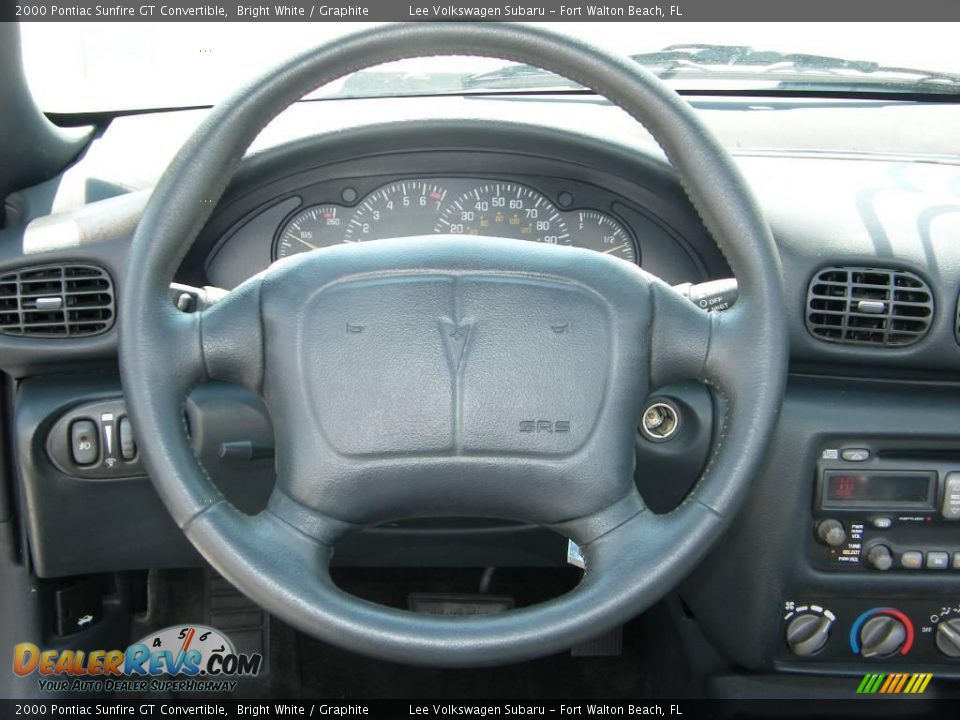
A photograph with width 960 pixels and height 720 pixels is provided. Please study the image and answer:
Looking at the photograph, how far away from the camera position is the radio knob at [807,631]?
1.68m

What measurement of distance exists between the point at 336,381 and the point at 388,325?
0.09 meters

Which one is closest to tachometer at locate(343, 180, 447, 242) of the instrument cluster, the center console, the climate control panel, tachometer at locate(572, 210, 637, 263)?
the instrument cluster

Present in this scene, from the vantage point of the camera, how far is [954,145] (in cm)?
190

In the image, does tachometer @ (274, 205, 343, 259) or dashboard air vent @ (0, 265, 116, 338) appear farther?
tachometer @ (274, 205, 343, 259)

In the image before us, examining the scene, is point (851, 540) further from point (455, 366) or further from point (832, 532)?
point (455, 366)

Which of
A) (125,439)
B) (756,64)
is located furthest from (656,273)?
(125,439)

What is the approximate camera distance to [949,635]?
1.68 m

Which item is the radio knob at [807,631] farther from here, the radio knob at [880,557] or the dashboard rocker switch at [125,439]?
the dashboard rocker switch at [125,439]

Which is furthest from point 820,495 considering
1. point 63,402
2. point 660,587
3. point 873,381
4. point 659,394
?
point 63,402

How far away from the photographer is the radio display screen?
62.9 inches

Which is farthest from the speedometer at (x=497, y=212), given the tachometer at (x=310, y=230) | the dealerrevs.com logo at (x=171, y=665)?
the dealerrevs.com logo at (x=171, y=665)

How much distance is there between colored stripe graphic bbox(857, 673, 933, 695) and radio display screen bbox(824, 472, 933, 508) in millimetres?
336
